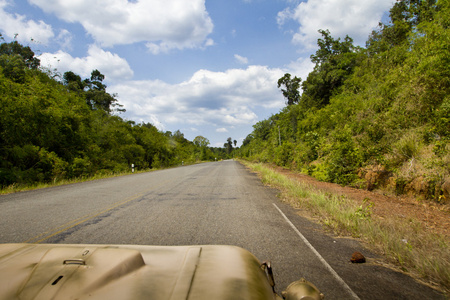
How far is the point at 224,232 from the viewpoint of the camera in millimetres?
4875

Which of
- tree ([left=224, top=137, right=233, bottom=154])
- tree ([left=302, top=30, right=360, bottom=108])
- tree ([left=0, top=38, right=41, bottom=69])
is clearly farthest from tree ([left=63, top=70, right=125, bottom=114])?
tree ([left=224, top=137, right=233, bottom=154])

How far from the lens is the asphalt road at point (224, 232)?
3080 millimetres

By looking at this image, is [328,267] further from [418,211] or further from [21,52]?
[21,52]

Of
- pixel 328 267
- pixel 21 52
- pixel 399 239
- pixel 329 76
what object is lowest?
pixel 328 267

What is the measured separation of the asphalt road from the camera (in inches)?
121

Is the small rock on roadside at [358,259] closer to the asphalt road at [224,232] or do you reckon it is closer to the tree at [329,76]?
the asphalt road at [224,232]

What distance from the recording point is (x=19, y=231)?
16.0 feet

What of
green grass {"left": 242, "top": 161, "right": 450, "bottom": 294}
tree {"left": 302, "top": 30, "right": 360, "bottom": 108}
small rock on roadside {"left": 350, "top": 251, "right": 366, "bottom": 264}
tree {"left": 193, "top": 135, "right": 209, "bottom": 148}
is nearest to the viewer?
green grass {"left": 242, "top": 161, "right": 450, "bottom": 294}

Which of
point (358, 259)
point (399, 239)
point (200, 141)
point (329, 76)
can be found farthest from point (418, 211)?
point (200, 141)

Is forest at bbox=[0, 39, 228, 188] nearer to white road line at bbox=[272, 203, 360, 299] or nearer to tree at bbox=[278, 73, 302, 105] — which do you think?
white road line at bbox=[272, 203, 360, 299]

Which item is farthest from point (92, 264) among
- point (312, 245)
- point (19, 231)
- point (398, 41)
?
point (398, 41)

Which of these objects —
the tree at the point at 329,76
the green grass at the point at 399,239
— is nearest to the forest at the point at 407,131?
the green grass at the point at 399,239

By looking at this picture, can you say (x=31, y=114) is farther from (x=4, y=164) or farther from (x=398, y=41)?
(x=398, y=41)

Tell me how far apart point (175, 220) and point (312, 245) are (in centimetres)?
306
